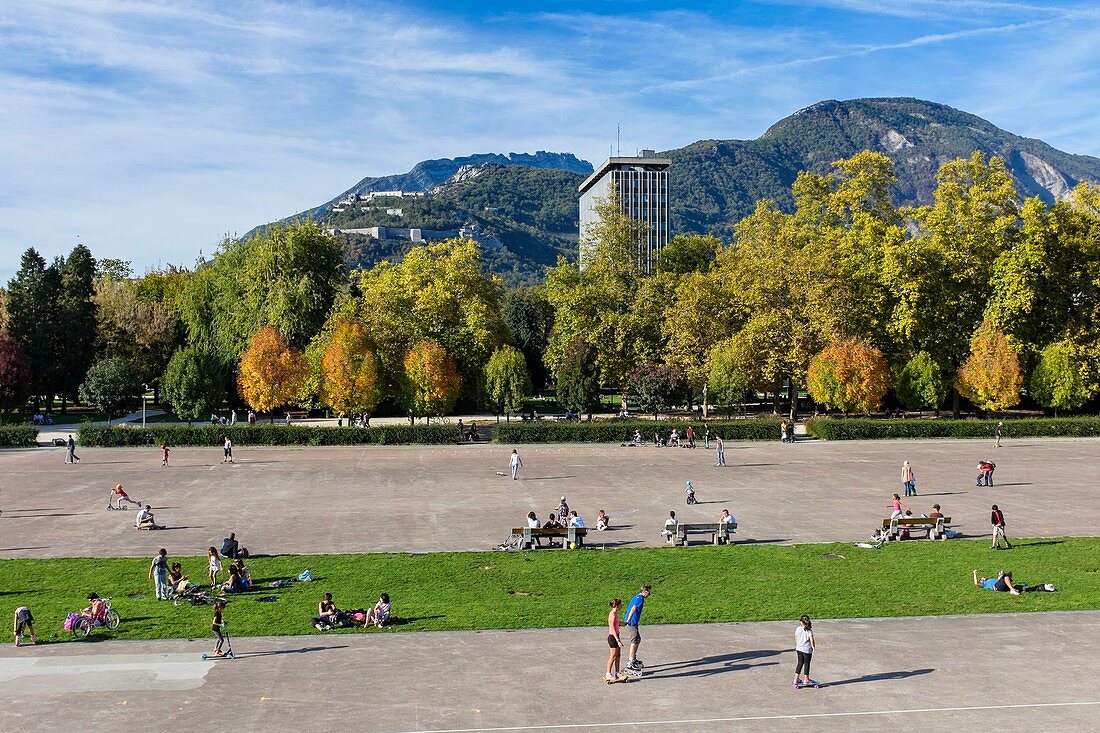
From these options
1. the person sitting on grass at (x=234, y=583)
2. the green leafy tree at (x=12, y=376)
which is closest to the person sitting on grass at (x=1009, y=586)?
the person sitting on grass at (x=234, y=583)

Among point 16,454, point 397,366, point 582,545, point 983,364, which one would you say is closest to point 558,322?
point 397,366

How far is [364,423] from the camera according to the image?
62.8 meters

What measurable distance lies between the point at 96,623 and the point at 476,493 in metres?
19.1

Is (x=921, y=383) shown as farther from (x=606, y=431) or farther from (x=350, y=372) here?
(x=350, y=372)

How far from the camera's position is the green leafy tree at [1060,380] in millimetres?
64125

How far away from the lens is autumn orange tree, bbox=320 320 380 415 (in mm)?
60844

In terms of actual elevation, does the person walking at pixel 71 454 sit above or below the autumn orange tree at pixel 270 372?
below

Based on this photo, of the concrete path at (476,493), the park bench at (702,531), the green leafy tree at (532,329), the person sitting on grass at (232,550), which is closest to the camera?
the person sitting on grass at (232,550)

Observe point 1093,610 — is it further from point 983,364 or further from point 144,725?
point 983,364

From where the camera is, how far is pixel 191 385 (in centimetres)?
6344

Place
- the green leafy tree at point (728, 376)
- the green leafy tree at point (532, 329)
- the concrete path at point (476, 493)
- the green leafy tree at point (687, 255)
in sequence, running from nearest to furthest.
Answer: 1. the concrete path at point (476, 493)
2. the green leafy tree at point (728, 376)
3. the green leafy tree at point (687, 255)
4. the green leafy tree at point (532, 329)

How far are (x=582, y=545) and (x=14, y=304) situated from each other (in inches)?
2644

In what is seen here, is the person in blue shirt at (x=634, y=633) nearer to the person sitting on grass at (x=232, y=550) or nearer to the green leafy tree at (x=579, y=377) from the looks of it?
the person sitting on grass at (x=232, y=550)

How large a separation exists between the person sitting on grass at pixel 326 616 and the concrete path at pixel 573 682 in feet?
1.42
